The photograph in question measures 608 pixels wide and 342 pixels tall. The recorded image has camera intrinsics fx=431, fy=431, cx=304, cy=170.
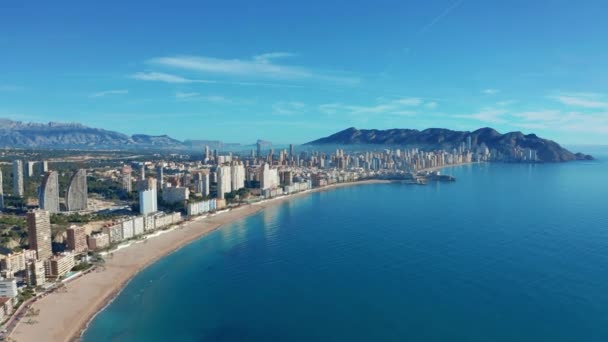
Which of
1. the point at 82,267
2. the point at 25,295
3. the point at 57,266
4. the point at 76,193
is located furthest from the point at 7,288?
the point at 76,193

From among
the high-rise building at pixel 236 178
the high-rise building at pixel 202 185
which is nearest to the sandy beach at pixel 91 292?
the high-rise building at pixel 202 185

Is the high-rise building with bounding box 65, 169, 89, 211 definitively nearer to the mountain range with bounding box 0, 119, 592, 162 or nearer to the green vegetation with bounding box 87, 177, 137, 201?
the green vegetation with bounding box 87, 177, 137, 201

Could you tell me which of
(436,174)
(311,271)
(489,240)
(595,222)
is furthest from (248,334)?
(436,174)

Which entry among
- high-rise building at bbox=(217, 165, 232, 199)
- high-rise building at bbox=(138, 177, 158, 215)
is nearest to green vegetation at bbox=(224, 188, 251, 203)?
high-rise building at bbox=(217, 165, 232, 199)

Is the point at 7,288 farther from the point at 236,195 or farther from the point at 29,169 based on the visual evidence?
the point at 29,169

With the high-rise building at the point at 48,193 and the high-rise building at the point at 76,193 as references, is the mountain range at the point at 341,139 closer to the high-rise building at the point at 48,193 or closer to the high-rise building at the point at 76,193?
the high-rise building at the point at 76,193

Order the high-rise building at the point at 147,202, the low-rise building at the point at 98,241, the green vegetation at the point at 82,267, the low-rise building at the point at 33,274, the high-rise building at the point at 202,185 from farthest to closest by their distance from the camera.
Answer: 1. the high-rise building at the point at 202,185
2. the high-rise building at the point at 147,202
3. the low-rise building at the point at 98,241
4. the green vegetation at the point at 82,267
5. the low-rise building at the point at 33,274

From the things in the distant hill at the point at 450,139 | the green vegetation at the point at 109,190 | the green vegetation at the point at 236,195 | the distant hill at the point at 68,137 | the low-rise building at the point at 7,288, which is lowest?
the low-rise building at the point at 7,288
